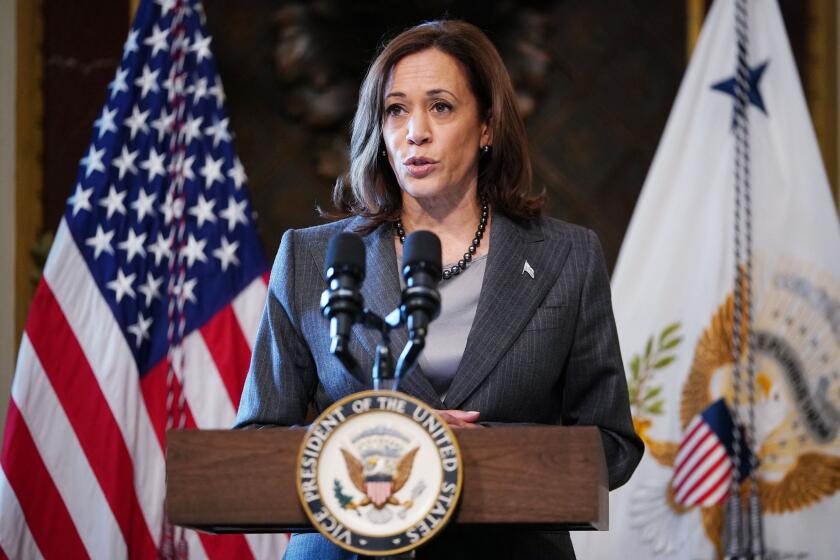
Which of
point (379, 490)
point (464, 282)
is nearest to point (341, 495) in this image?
point (379, 490)

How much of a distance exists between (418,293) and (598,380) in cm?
72

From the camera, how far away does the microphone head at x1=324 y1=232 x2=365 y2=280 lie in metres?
1.60

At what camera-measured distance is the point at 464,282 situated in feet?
7.30

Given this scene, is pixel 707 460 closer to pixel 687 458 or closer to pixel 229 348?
pixel 687 458

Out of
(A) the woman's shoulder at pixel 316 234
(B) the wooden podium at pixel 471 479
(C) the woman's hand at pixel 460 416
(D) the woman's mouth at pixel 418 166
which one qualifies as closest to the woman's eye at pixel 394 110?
(D) the woman's mouth at pixel 418 166

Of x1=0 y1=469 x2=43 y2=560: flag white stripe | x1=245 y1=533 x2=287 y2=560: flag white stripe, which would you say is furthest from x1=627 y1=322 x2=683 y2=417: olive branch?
x1=0 y1=469 x2=43 y2=560: flag white stripe

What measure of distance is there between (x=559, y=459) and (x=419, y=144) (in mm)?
851

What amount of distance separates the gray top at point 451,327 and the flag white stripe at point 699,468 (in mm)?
1596

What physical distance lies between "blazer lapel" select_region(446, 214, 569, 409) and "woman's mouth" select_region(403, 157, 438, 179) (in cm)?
20

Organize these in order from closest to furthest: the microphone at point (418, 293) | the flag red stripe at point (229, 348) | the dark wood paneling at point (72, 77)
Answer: the microphone at point (418, 293) < the flag red stripe at point (229, 348) < the dark wood paneling at point (72, 77)

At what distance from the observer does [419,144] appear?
7.16 ft

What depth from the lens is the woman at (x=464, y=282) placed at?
2.06 m

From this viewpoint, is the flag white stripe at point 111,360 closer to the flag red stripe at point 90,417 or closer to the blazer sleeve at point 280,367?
the flag red stripe at point 90,417

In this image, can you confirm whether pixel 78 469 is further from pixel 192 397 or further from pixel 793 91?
pixel 793 91
